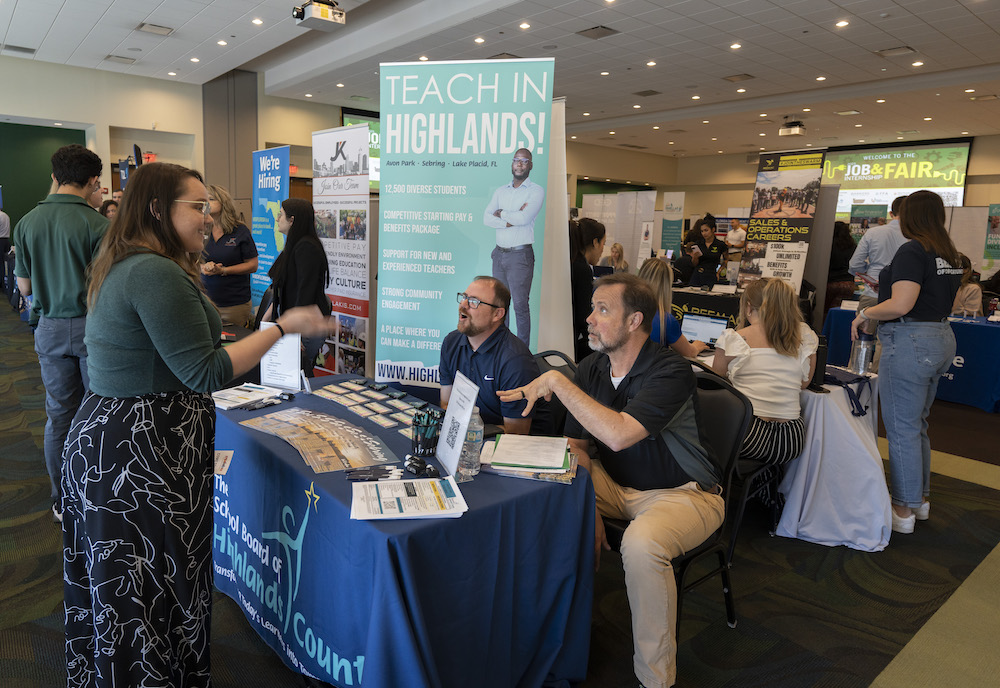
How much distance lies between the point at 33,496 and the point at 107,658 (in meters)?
2.23

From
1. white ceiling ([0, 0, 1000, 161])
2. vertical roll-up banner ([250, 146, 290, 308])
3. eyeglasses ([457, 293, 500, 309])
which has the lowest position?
eyeglasses ([457, 293, 500, 309])

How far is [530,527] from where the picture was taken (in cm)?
163

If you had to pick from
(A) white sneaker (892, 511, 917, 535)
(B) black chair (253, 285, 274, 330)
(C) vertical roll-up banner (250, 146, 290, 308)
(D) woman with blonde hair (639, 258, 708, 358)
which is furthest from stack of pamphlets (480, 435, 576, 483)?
(C) vertical roll-up banner (250, 146, 290, 308)

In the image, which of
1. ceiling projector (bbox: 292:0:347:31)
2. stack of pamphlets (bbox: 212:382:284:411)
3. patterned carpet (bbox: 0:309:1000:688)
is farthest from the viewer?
ceiling projector (bbox: 292:0:347:31)

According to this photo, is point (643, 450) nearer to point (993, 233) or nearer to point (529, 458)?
point (529, 458)

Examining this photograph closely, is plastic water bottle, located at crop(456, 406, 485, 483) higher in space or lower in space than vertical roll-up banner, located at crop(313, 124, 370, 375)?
lower

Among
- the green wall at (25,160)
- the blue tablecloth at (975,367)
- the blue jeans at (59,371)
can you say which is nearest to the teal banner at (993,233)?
the blue tablecloth at (975,367)

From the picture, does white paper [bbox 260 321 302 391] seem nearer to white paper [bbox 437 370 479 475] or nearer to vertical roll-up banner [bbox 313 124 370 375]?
white paper [bbox 437 370 479 475]

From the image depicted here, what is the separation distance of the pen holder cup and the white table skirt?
77.4 inches

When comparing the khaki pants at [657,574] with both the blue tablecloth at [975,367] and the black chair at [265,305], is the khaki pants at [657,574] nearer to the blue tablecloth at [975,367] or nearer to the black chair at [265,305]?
the black chair at [265,305]

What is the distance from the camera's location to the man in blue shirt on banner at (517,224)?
9.41 feet

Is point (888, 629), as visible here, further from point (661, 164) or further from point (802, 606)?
point (661, 164)

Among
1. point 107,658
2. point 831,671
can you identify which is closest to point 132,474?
point 107,658

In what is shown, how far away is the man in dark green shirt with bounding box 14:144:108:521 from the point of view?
267cm
